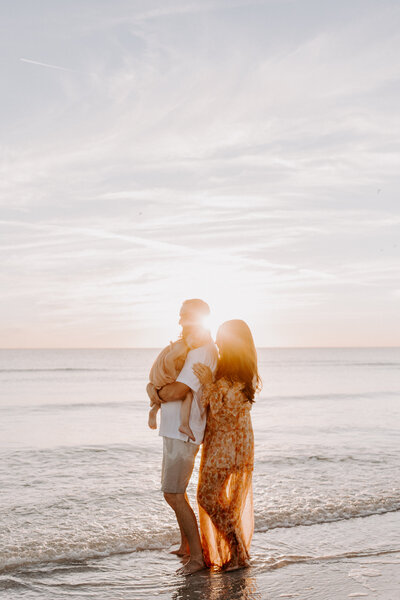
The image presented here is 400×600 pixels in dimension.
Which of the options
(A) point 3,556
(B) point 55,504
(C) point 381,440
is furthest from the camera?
(C) point 381,440

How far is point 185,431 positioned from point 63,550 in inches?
92.4

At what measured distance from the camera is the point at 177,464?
4.89m

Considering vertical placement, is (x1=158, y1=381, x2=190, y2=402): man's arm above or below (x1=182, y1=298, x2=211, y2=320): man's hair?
below

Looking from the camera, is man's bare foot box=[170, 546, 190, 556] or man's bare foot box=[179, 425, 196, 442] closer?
man's bare foot box=[179, 425, 196, 442]

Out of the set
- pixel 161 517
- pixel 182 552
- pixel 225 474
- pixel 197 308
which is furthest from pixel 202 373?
pixel 161 517

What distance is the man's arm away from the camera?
4.85m

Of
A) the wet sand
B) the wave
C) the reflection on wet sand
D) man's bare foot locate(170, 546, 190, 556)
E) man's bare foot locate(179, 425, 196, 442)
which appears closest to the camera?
the reflection on wet sand

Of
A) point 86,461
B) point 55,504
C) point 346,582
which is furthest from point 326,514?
point 86,461

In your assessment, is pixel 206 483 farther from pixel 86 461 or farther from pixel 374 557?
pixel 86 461

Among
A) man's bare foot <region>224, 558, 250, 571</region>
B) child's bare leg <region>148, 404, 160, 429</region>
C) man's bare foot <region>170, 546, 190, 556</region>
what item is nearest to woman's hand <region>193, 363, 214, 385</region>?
child's bare leg <region>148, 404, 160, 429</region>

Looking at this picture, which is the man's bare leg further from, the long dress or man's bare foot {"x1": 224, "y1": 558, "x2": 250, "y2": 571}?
Answer: man's bare foot {"x1": 224, "y1": 558, "x2": 250, "y2": 571}

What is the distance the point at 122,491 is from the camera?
8.77m

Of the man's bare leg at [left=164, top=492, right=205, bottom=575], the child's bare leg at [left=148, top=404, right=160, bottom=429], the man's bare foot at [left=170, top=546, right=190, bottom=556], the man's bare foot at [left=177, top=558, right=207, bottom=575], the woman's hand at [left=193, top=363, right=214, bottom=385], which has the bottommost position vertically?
the man's bare foot at [left=170, top=546, right=190, bottom=556]

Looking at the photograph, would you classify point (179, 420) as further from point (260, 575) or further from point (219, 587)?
point (260, 575)
